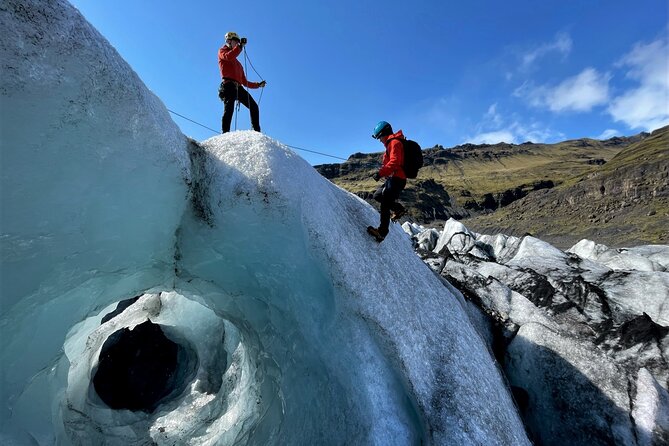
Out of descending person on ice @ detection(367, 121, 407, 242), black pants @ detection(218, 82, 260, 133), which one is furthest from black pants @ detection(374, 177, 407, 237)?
black pants @ detection(218, 82, 260, 133)

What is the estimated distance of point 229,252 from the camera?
729cm

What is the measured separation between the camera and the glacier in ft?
16.4

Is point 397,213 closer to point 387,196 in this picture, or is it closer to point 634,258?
point 387,196

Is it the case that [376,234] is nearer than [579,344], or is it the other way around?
[376,234]

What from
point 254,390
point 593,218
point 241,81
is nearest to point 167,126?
point 241,81

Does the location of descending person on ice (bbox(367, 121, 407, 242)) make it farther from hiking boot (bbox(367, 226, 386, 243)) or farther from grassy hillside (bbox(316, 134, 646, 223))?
grassy hillside (bbox(316, 134, 646, 223))

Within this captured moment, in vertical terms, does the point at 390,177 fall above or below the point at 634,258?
above

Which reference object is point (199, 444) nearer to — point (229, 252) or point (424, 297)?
point (229, 252)

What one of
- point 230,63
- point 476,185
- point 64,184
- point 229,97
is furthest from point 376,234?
point 476,185

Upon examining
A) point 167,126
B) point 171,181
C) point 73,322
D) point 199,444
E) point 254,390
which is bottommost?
point 199,444

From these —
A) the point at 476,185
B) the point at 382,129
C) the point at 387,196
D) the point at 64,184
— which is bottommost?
the point at 64,184

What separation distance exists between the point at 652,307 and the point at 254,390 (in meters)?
12.7

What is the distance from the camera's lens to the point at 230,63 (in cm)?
945

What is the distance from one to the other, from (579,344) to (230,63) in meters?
10.9
